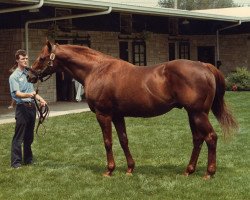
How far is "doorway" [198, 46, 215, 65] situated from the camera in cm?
2691

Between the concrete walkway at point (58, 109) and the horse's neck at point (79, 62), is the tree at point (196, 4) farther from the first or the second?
the horse's neck at point (79, 62)

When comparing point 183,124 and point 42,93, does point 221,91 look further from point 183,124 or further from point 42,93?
point 42,93

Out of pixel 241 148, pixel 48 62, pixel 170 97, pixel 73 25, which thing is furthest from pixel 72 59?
pixel 73 25

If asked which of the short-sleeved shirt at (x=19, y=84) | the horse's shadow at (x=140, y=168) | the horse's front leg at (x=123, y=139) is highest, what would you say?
the short-sleeved shirt at (x=19, y=84)

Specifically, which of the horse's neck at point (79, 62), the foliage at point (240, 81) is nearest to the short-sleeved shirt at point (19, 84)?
the horse's neck at point (79, 62)

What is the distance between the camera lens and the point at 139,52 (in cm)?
2209

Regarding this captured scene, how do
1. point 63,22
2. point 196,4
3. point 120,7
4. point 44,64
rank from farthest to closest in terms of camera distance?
point 196,4
point 63,22
point 120,7
point 44,64

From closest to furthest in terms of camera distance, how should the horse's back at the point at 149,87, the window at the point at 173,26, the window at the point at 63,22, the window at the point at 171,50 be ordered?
the horse's back at the point at 149,87
the window at the point at 63,22
the window at the point at 173,26
the window at the point at 171,50

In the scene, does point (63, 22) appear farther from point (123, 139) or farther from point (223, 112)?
point (223, 112)

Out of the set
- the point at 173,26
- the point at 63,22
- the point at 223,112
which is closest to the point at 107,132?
the point at 223,112

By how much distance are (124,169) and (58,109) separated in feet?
27.2

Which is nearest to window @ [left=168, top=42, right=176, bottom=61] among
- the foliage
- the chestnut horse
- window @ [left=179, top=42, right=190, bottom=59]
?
window @ [left=179, top=42, right=190, bottom=59]

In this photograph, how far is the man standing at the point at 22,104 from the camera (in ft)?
25.5

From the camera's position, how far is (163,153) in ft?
29.3
